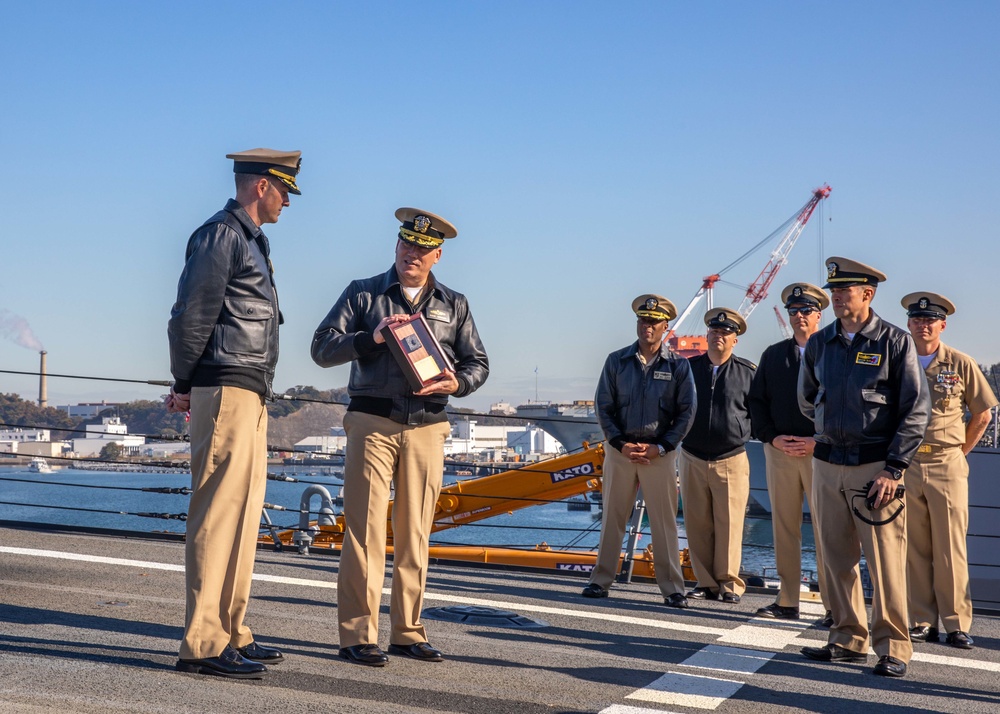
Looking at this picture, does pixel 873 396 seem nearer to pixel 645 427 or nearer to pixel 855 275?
pixel 855 275

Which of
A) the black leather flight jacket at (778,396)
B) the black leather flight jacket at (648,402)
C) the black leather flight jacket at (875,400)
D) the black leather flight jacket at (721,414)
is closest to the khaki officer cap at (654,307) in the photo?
the black leather flight jacket at (648,402)

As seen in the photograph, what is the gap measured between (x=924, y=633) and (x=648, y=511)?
6.07 feet

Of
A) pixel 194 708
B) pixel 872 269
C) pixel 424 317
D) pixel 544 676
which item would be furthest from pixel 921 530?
pixel 194 708

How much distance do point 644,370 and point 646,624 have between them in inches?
74.3

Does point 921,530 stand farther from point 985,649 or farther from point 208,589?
point 208,589

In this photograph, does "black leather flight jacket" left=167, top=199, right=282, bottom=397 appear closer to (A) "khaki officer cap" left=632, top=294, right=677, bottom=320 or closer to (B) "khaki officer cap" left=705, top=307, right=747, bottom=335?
(A) "khaki officer cap" left=632, top=294, right=677, bottom=320

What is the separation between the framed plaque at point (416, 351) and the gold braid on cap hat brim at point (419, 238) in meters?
0.33

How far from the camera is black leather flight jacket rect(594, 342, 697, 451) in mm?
6625

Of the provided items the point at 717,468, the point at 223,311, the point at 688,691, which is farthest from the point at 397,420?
the point at 717,468

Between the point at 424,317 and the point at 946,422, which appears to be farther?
the point at 946,422

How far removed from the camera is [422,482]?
13.9ft

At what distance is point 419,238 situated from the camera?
168 inches

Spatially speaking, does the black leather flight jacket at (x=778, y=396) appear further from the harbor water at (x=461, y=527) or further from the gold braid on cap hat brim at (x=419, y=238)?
the harbor water at (x=461, y=527)

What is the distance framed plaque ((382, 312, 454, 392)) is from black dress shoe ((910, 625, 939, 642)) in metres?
3.11
